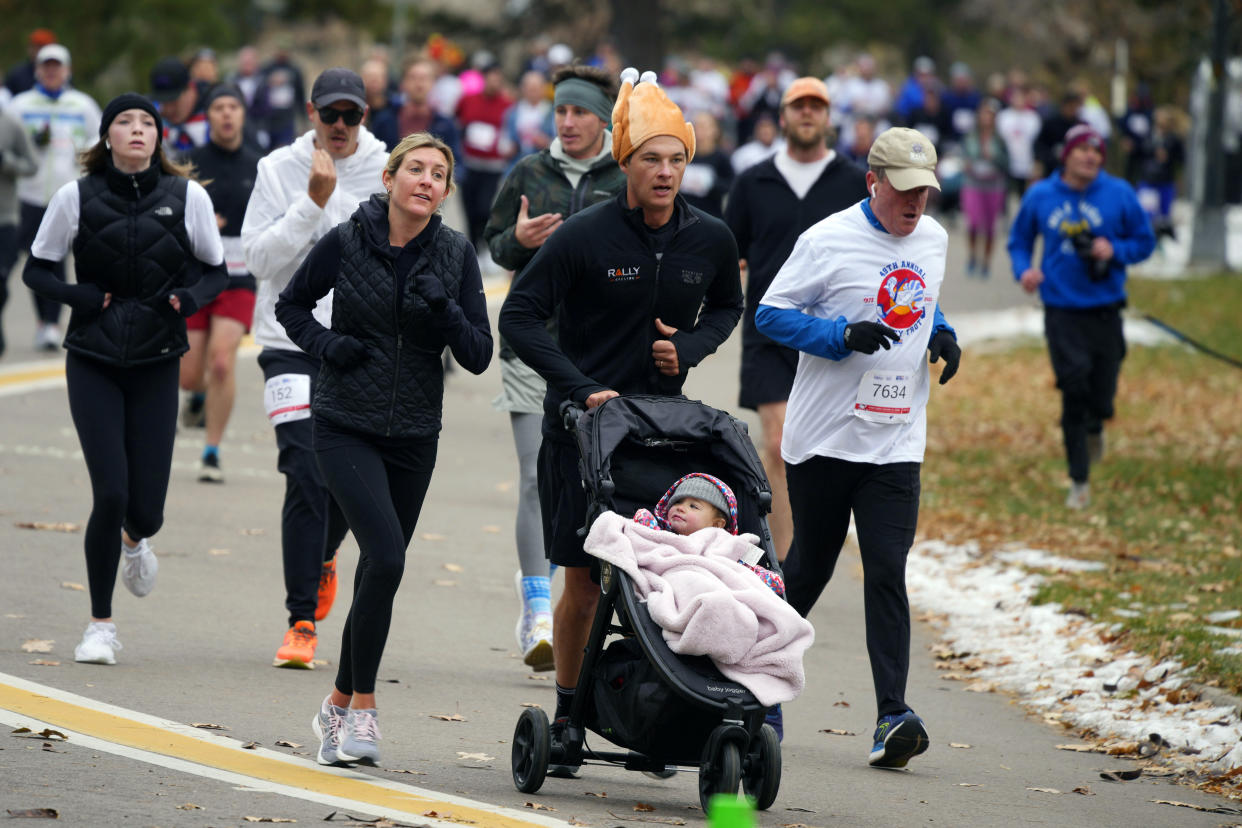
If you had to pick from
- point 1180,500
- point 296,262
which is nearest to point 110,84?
point 1180,500

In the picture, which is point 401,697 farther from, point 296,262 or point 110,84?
point 110,84

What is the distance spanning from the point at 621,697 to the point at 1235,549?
667 cm

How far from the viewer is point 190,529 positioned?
36.1 feet

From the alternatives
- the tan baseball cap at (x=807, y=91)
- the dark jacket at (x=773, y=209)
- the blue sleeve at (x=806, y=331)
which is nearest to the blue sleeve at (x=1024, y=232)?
the dark jacket at (x=773, y=209)

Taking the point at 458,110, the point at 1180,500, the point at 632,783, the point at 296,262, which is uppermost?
the point at 458,110

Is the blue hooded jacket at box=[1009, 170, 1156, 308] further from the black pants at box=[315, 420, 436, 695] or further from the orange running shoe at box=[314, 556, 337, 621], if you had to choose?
the black pants at box=[315, 420, 436, 695]

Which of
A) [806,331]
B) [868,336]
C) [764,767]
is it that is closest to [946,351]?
[868,336]

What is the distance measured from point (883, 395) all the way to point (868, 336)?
16.1 inches

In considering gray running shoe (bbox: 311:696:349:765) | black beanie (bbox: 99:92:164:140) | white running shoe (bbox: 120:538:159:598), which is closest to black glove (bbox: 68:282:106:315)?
Result: black beanie (bbox: 99:92:164:140)

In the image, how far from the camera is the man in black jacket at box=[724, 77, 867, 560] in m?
9.97

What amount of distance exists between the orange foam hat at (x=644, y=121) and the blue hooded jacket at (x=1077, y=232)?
6.57 meters

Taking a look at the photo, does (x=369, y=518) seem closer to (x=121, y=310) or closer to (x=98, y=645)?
(x=98, y=645)

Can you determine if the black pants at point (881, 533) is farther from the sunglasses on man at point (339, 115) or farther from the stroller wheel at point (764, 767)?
the sunglasses on man at point (339, 115)

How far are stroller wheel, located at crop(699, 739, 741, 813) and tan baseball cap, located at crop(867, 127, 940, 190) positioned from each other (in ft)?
7.66
